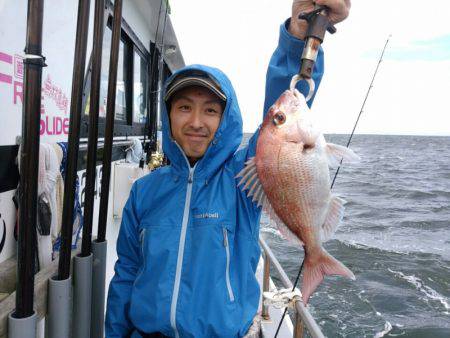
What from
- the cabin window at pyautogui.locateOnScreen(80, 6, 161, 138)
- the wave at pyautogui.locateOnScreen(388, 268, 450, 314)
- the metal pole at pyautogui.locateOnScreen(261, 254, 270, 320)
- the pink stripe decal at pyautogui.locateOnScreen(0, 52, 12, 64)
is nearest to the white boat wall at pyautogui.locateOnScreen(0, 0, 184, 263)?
the pink stripe decal at pyautogui.locateOnScreen(0, 52, 12, 64)

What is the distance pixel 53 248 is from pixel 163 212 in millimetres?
692

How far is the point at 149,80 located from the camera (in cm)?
609

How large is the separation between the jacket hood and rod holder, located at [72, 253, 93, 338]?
65cm

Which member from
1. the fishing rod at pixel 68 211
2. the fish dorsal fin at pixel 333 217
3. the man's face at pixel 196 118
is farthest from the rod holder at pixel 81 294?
the fish dorsal fin at pixel 333 217

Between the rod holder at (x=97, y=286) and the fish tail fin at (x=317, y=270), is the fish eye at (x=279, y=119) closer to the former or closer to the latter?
the fish tail fin at (x=317, y=270)

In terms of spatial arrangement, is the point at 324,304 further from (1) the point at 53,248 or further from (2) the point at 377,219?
→ (2) the point at 377,219

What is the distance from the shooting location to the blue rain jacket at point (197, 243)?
5.65ft

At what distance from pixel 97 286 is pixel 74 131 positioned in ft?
2.80

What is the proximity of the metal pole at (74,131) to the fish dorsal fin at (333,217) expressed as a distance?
1.09m

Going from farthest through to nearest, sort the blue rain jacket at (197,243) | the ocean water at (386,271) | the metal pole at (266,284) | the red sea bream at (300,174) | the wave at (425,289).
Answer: the wave at (425,289) → the ocean water at (386,271) → the metal pole at (266,284) → the blue rain jacket at (197,243) → the red sea bream at (300,174)

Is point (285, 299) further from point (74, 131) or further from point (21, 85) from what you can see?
point (21, 85)

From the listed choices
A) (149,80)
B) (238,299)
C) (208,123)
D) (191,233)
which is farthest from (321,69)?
(149,80)

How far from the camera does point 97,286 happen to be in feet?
6.46

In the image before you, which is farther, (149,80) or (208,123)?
(149,80)
